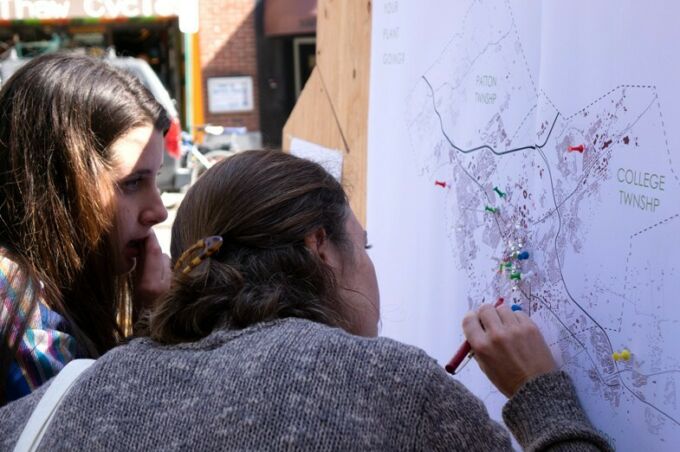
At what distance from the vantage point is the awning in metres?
14.2

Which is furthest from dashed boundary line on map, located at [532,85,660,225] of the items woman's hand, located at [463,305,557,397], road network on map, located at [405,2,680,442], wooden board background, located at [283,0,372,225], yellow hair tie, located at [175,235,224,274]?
wooden board background, located at [283,0,372,225]

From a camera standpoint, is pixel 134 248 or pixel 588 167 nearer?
pixel 588 167

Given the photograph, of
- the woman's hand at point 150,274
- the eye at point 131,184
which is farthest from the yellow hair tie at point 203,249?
the woman's hand at point 150,274

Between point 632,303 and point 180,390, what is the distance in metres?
0.70

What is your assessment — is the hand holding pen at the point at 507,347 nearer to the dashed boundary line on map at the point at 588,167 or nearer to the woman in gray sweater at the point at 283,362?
the woman in gray sweater at the point at 283,362

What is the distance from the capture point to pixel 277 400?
1196 mm

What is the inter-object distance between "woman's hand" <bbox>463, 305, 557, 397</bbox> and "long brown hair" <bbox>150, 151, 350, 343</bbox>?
0.92 feet

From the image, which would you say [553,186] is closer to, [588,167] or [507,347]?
[588,167]

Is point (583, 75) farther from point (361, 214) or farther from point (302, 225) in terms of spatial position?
point (361, 214)

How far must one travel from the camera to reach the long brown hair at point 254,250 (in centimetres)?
138

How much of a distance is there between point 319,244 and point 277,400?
1.20ft

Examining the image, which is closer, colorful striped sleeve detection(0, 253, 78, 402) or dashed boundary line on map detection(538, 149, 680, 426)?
dashed boundary line on map detection(538, 149, 680, 426)

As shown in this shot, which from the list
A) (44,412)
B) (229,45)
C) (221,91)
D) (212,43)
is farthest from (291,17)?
(44,412)

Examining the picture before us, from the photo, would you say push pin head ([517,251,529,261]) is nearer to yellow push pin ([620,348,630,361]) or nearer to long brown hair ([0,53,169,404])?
yellow push pin ([620,348,630,361])
